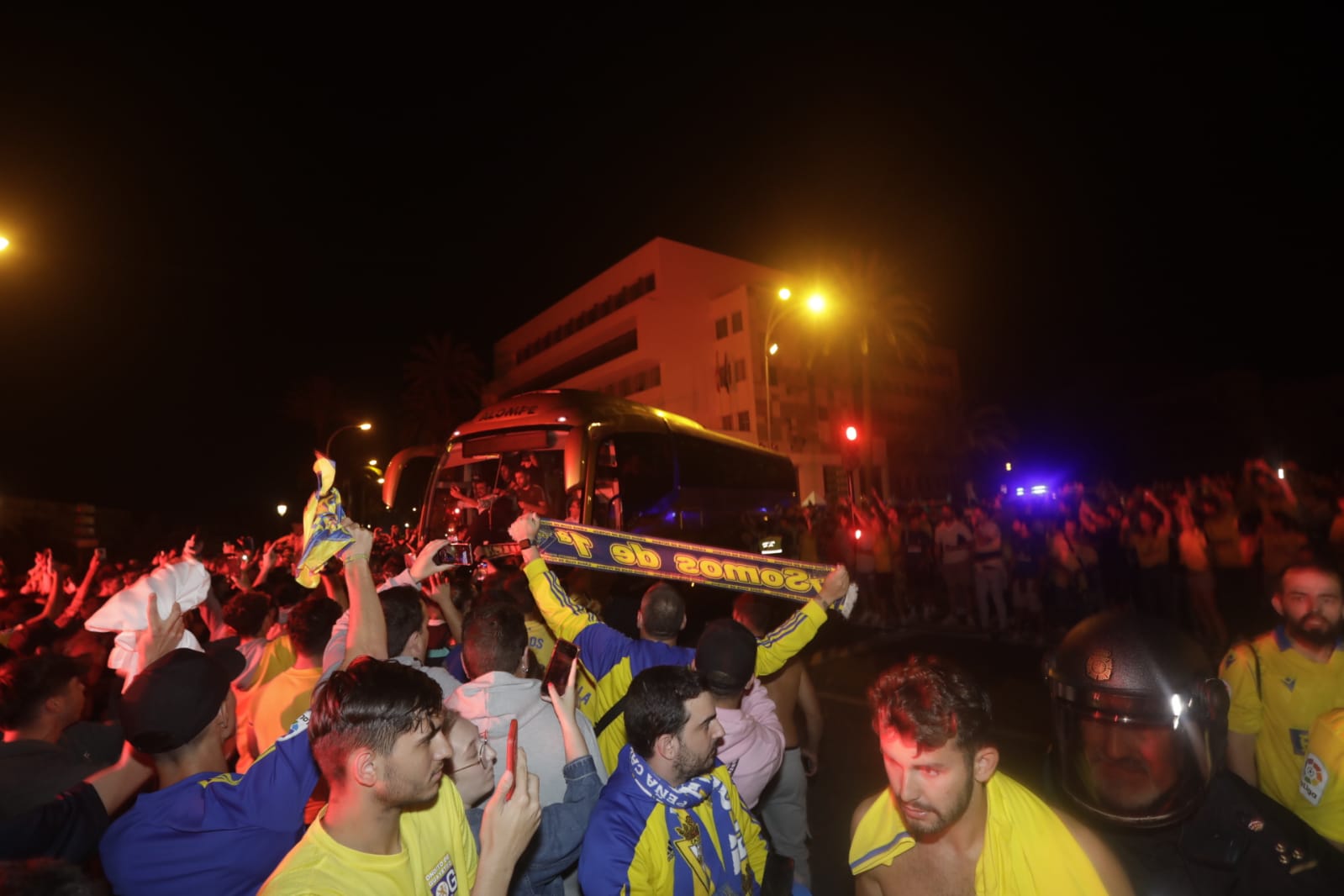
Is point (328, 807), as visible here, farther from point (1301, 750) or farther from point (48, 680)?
point (1301, 750)

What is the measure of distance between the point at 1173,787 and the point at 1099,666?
41 cm

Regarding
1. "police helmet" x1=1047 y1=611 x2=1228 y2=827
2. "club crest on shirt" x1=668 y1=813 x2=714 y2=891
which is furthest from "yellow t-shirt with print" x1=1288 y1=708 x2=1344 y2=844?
"club crest on shirt" x1=668 y1=813 x2=714 y2=891

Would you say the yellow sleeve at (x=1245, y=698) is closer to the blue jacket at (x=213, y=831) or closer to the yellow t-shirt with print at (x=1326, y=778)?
the yellow t-shirt with print at (x=1326, y=778)

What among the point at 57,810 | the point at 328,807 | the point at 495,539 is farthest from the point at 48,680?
the point at 495,539

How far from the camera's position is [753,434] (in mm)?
43344

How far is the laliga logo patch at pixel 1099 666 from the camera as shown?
224 cm

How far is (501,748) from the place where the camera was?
3055 mm

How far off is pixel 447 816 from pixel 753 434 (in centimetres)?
4145

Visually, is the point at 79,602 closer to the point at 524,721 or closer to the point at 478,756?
the point at 524,721

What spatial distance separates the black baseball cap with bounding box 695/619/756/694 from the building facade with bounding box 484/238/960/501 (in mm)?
36000

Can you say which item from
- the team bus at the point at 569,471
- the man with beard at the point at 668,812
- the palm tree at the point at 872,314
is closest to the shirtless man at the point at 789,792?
the man with beard at the point at 668,812

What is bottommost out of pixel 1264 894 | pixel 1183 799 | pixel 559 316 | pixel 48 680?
pixel 1264 894

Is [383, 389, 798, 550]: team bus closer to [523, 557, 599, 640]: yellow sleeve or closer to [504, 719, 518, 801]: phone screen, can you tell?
[523, 557, 599, 640]: yellow sleeve

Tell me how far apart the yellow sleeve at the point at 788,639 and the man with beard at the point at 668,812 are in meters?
1.60
